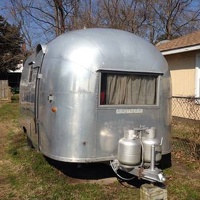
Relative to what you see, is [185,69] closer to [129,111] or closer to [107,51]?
[129,111]

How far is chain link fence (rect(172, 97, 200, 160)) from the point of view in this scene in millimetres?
7035

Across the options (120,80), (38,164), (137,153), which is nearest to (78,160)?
(137,153)

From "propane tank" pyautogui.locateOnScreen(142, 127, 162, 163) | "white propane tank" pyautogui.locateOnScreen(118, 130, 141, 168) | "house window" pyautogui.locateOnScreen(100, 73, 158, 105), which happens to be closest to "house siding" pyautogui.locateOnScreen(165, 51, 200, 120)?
"house window" pyautogui.locateOnScreen(100, 73, 158, 105)

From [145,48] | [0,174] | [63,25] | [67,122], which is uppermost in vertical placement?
[63,25]

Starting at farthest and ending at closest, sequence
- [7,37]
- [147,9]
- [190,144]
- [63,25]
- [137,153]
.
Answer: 1. [7,37]
2. [147,9]
3. [63,25]
4. [190,144]
5. [137,153]

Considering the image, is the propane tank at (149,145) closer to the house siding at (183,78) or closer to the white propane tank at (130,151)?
the white propane tank at (130,151)

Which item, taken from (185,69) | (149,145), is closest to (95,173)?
(149,145)

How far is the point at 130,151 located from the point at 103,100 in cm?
91

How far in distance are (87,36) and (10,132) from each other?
21.4 feet

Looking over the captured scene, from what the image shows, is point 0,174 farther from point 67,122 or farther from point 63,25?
point 63,25

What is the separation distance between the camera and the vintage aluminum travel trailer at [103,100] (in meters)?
4.99

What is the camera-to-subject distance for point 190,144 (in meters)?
7.30

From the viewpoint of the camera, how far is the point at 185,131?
31.5 ft

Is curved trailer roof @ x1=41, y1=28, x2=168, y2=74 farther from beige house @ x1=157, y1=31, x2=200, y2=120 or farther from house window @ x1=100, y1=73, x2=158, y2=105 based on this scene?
beige house @ x1=157, y1=31, x2=200, y2=120
